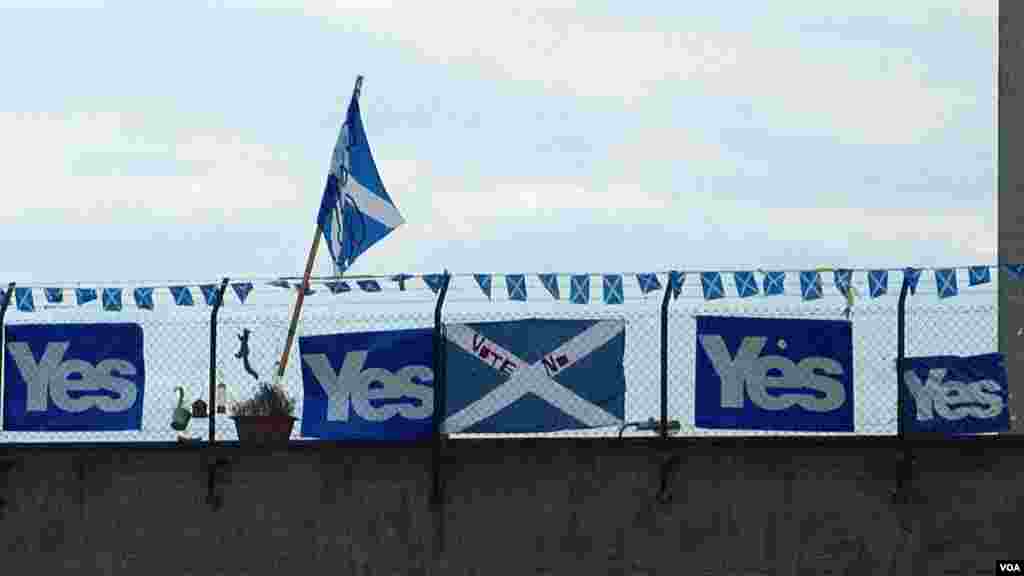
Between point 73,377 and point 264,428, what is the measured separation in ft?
6.30

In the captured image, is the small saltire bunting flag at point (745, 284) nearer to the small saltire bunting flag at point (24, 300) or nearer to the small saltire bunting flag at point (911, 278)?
the small saltire bunting flag at point (911, 278)

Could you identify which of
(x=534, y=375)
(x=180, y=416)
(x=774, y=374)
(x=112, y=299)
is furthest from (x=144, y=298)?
(x=774, y=374)

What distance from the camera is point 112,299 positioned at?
26.4 metres

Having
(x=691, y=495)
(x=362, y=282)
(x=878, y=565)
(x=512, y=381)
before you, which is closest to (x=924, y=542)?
(x=878, y=565)

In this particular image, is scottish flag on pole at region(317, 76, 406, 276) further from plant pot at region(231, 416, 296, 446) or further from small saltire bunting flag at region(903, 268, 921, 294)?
small saltire bunting flag at region(903, 268, 921, 294)

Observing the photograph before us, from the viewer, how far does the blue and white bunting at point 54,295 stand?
2653cm

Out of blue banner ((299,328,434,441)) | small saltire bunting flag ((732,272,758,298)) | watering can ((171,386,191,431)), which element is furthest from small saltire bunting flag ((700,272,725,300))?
watering can ((171,386,191,431))

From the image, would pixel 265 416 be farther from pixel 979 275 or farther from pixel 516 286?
pixel 979 275

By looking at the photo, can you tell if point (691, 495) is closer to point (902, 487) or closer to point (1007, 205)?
point (902, 487)

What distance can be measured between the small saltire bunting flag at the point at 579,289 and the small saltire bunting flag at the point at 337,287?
2.17 meters

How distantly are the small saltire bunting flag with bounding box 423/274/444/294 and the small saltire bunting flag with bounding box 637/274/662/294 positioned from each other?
191 cm

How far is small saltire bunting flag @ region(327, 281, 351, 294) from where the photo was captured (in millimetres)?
25969

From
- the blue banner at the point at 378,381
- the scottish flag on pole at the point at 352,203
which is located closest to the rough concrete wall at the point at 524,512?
the blue banner at the point at 378,381

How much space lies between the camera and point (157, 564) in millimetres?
26266
